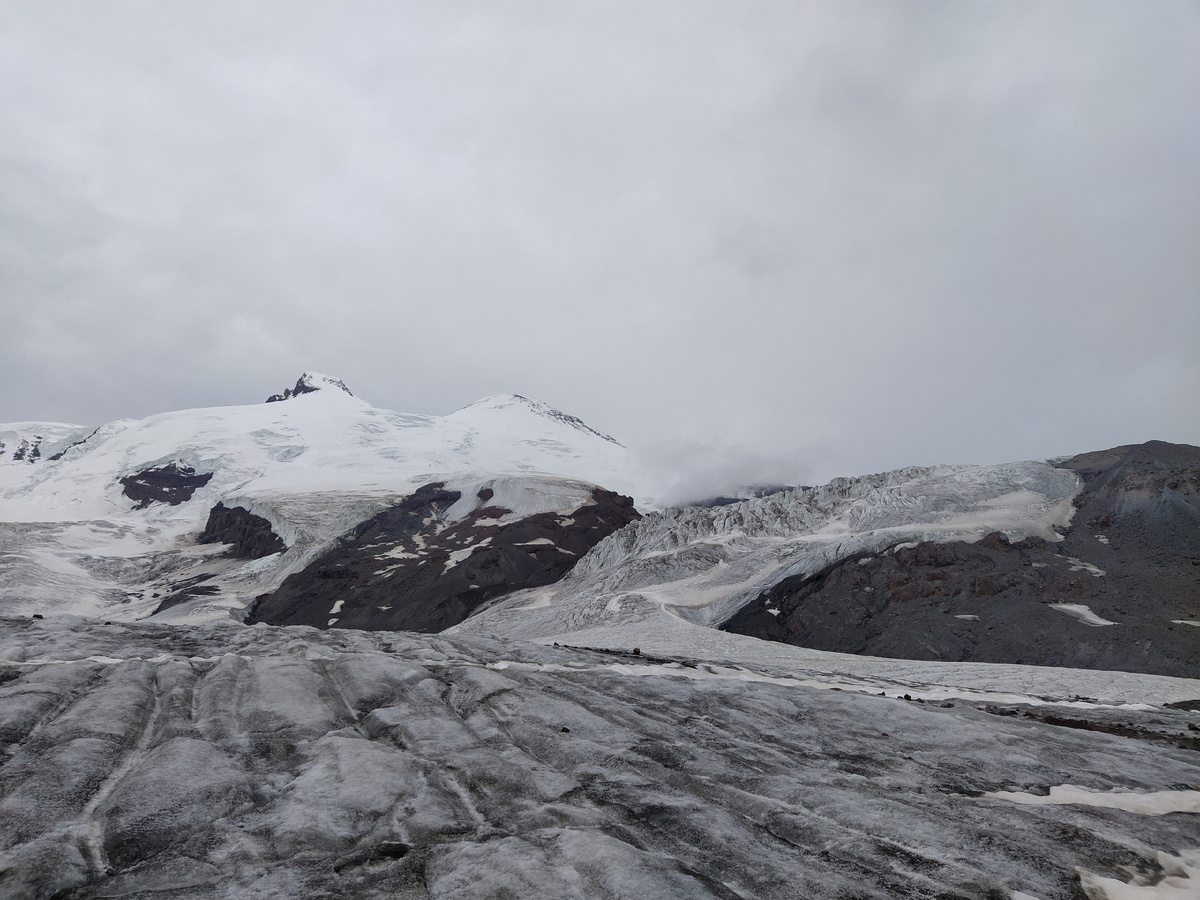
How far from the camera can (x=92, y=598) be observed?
357 feet

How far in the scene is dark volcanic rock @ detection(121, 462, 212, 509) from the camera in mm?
187500

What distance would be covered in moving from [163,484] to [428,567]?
472 ft

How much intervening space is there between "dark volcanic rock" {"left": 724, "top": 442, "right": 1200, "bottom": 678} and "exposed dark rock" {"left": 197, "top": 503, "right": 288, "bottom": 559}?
12133cm

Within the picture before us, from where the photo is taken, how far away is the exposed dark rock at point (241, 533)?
5527 inches

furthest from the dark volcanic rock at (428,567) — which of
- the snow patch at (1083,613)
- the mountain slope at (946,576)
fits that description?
the snow patch at (1083,613)

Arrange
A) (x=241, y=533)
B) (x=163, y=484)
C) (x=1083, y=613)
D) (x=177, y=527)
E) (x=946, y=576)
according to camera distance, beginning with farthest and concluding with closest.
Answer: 1. (x=163, y=484)
2. (x=177, y=527)
3. (x=241, y=533)
4. (x=946, y=576)
5. (x=1083, y=613)

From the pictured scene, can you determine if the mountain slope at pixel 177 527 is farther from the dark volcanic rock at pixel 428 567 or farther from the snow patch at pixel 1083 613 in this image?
the snow patch at pixel 1083 613

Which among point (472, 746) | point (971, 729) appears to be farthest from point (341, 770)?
point (971, 729)

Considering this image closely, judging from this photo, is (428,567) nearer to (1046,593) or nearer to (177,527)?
(1046,593)

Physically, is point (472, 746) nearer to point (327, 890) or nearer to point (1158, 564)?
point (327, 890)

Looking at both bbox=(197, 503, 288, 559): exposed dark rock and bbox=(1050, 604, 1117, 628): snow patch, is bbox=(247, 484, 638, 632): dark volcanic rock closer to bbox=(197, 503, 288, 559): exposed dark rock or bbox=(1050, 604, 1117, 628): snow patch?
bbox=(197, 503, 288, 559): exposed dark rock

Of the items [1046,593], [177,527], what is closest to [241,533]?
[177,527]

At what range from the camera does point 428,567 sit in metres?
104

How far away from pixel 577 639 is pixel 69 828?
40.5m
